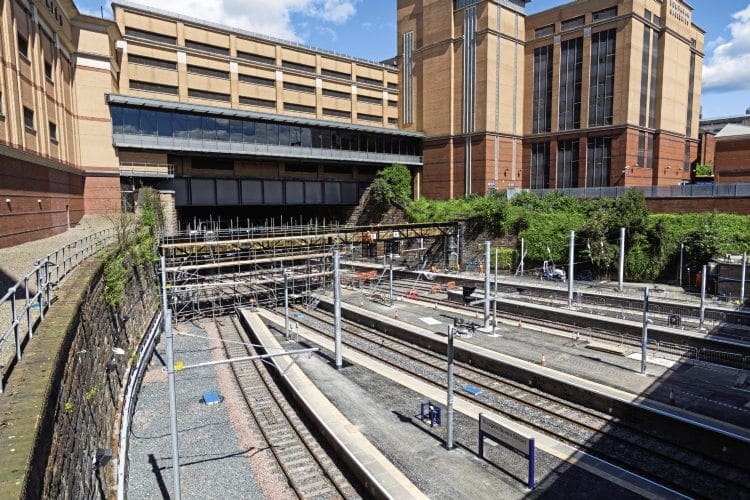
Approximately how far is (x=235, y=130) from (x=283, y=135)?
5.17 metres

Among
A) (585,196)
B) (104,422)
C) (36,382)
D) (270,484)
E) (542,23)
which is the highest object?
(542,23)

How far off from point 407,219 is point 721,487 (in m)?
43.5

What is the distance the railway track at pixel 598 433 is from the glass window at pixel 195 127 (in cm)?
3017

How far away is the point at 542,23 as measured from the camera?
56969 millimetres

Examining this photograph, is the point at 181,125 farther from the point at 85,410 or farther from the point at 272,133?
the point at 85,410

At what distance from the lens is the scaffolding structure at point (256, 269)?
31.4 meters

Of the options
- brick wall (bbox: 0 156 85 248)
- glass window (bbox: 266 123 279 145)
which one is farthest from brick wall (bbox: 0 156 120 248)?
glass window (bbox: 266 123 279 145)

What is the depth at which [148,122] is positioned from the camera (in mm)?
41469

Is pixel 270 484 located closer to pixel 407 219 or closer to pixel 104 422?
pixel 104 422

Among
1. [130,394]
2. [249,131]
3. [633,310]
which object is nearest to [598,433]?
[130,394]

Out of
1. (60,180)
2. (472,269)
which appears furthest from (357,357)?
(472,269)

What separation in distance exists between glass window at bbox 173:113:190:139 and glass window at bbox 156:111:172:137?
19.4 inches

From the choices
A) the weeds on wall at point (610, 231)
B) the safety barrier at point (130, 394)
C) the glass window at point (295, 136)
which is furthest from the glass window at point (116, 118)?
the weeds on wall at point (610, 231)

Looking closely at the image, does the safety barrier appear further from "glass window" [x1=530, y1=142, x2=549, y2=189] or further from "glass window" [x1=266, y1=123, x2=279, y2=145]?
"glass window" [x1=530, y1=142, x2=549, y2=189]
